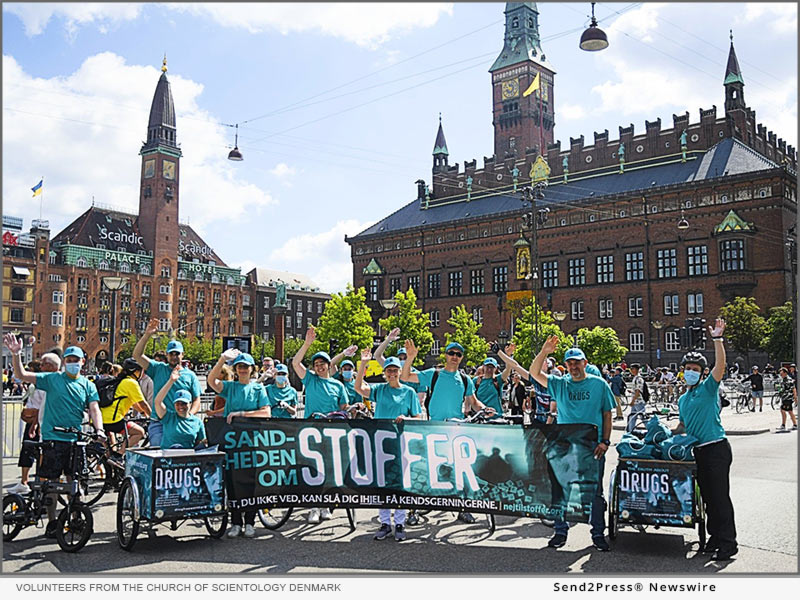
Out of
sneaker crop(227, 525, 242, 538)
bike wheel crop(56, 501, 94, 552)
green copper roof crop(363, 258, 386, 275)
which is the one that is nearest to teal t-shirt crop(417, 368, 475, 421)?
sneaker crop(227, 525, 242, 538)

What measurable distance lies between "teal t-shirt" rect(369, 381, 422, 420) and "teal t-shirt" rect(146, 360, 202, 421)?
7.75 feet

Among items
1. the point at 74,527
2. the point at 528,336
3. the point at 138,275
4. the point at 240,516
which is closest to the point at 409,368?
the point at 240,516

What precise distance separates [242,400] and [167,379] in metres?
1.41

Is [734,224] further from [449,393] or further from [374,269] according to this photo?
[449,393]

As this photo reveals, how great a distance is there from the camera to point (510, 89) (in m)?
86.3

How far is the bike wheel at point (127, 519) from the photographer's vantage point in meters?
7.24

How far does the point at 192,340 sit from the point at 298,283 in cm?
2759

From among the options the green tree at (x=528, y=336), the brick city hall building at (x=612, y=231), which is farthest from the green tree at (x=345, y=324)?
the green tree at (x=528, y=336)

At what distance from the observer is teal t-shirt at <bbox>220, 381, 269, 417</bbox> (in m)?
8.32

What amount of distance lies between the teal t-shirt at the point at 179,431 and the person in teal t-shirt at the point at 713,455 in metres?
5.29

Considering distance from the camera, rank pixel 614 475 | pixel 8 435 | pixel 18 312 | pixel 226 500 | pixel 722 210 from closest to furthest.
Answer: pixel 614 475
pixel 226 500
pixel 8 435
pixel 722 210
pixel 18 312
